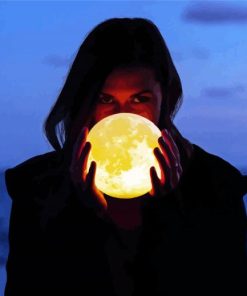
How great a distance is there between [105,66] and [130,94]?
237 millimetres

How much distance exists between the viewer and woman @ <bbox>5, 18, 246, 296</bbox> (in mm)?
3482

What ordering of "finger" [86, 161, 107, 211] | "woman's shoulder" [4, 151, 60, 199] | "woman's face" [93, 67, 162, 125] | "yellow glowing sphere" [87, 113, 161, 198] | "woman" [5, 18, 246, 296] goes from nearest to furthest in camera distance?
1. "yellow glowing sphere" [87, 113, 161, 198]
2. "finger" [86, 161, 107, 211]
3. "woman's face" [93, 67, 162, 125]
4. "woman" [5, 18, 246, 296]
5. "woman's shoulder" [4, 151, 60, 199]

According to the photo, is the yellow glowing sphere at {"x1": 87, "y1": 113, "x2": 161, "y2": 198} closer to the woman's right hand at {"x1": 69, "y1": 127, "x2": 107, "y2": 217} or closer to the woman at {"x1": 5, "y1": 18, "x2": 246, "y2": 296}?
the woman's right hand at {"x1": 69, "y1": 127, "x2": 107, "y2": 217}

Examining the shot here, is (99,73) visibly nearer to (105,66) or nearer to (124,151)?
(105,66)

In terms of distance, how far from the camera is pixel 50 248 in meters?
3.57

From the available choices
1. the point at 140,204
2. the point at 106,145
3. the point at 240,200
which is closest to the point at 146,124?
the point at 106,145

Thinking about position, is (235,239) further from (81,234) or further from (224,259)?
(81,234)

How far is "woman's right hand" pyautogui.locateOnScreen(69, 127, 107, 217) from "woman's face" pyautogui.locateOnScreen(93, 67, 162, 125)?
180 millimetres

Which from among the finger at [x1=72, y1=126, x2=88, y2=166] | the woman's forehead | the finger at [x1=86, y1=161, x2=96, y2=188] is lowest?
the finger at [x1=86, y1=161, x2=96, y2=188]

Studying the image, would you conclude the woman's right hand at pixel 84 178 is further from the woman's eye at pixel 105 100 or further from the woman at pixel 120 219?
the woman's eye at pixel 105 100

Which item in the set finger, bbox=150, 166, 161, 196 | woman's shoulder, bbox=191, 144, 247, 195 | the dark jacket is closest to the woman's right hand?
the dark jacket

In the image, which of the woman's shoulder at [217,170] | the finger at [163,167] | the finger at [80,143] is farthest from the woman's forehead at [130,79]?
the woman's shoulder at [217,170]

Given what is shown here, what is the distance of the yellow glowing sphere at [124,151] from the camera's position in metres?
3.06

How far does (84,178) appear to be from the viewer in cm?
330
